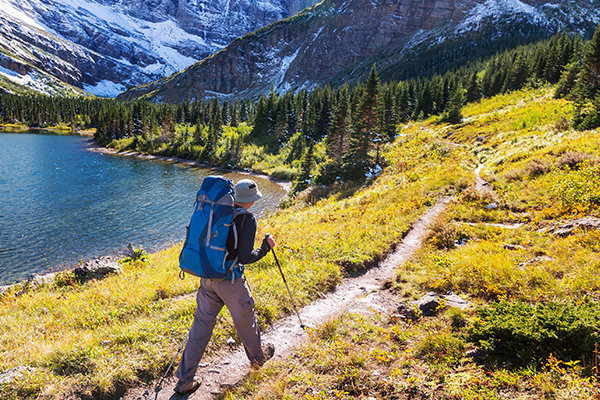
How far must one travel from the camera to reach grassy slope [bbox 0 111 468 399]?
4.59m

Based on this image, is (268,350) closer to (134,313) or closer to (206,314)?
(206,314)

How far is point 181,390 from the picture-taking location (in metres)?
4.34

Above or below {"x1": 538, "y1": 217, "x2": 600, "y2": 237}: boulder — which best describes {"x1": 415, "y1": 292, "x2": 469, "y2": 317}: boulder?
below

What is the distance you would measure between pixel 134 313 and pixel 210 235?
446 cm

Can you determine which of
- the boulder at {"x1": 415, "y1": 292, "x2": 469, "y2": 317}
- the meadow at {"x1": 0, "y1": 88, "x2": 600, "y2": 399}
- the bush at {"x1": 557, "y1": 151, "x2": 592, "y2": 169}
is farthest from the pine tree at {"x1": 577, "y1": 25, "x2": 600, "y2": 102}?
the boulder at {"x1": 415, "y1": 292, "x2": 469, "y2": 317}

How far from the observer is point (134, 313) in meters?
6.65

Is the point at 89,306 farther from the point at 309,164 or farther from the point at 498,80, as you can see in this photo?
the point at 498,80

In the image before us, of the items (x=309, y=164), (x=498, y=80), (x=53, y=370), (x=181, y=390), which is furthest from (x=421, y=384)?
(x=498, y=80)

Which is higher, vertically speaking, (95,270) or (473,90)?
(473,90)

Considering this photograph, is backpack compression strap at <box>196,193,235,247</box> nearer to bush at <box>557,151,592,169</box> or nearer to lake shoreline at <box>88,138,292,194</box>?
bush at <box>557,151,592,169</box>

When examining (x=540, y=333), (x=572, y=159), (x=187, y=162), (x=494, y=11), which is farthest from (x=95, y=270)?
(x=494, y=11)

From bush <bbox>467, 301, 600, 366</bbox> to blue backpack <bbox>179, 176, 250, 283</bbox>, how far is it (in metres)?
3.93

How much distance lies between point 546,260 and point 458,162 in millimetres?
17828

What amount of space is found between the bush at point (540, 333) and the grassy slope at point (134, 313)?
3.97 meters
